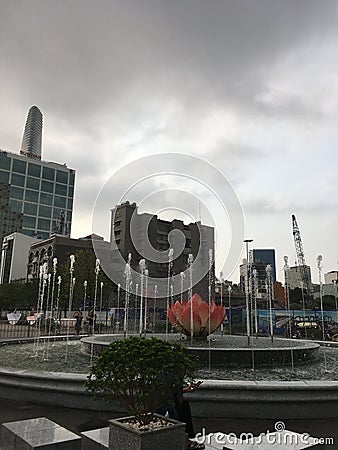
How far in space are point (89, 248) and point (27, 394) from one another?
68.6m

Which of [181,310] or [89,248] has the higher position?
[89,248]

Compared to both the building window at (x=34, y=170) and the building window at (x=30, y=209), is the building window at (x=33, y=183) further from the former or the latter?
the building window at (x=30, y=209)

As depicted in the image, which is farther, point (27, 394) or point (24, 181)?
point (24, 181)

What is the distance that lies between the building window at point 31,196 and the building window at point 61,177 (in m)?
8.76

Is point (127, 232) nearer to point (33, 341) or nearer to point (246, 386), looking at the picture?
point (33, 341)

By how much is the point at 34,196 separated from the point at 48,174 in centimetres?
820

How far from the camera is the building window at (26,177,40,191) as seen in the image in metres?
113

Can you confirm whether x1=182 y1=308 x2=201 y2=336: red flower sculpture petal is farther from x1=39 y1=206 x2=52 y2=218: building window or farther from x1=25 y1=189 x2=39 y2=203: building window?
x1=39 y1=206 x2=52 y2=218: building window

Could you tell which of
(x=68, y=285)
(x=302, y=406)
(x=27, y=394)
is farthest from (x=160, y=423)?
(x=68, y=285)

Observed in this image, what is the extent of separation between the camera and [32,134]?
6860 inches

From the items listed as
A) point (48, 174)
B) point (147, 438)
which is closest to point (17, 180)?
point (48, 174)

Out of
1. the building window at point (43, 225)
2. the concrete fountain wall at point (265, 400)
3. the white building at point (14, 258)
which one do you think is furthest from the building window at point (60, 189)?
the concrete fountain wall at point (265, 400)

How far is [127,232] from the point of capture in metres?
76.9

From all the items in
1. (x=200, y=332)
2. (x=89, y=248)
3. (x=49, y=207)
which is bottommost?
(x=200, y=332)
